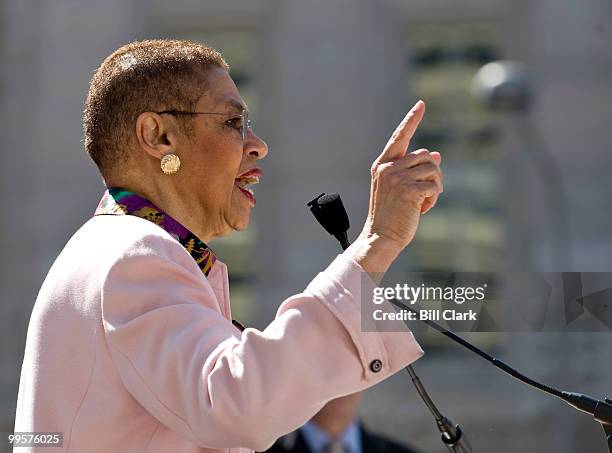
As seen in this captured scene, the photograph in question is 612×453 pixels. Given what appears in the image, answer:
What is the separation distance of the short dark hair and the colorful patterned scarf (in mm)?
141

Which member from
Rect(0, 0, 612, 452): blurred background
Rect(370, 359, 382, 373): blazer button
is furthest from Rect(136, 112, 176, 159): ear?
Rect(0, 0, 612, 452): blurred background

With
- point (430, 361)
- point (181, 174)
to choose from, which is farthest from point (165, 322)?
point (430, 361)

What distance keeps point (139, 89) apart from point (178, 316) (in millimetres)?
715

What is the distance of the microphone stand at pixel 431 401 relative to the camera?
249 cm

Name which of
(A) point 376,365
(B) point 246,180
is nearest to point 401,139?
(A) point 376,365

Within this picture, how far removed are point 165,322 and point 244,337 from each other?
0.16 meters

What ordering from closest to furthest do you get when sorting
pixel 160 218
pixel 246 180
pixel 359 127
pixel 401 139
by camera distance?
pixel 401 139, pixel 160 218, pixel 246 180, pixel 359 127

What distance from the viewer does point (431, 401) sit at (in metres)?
2.64

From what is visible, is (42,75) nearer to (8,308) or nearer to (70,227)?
(70,227)

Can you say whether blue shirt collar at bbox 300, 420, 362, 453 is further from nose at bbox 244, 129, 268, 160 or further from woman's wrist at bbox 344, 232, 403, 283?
woman's wrist at bbox 344, 232, 403, 283

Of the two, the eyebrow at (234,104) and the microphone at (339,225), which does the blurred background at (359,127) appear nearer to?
the eyebrow at (234,104)

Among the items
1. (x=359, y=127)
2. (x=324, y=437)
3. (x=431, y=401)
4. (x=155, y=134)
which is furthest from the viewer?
(x=359, y=127)

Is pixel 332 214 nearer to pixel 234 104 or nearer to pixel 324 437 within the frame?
pixel 234 104

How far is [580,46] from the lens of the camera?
15.2 meters
